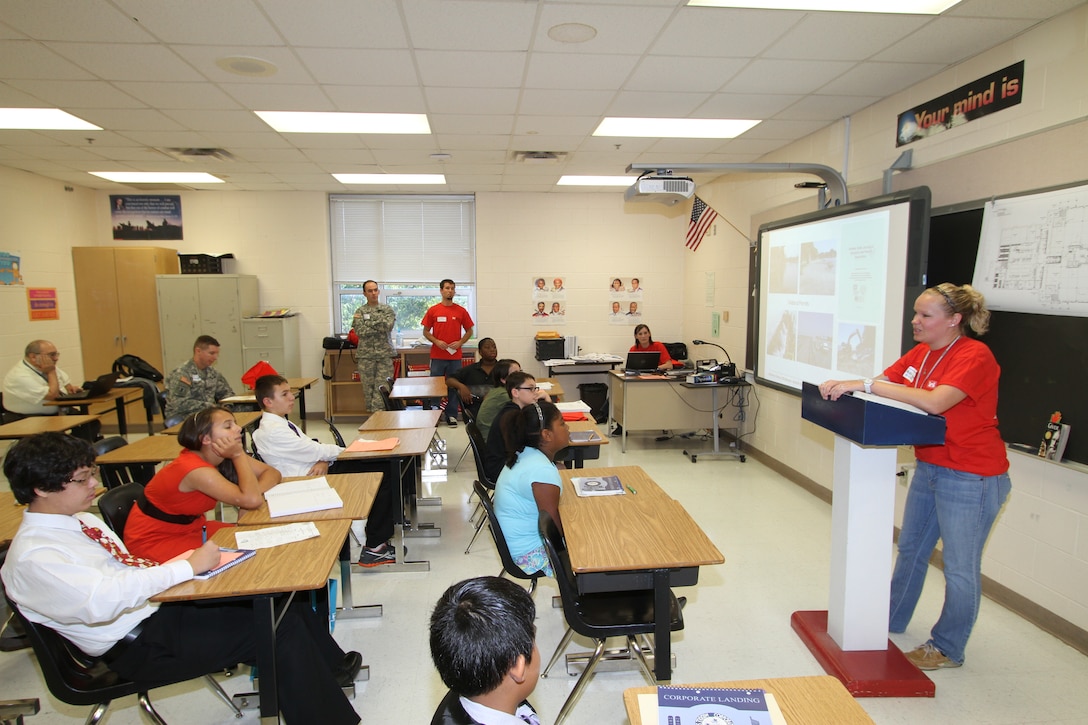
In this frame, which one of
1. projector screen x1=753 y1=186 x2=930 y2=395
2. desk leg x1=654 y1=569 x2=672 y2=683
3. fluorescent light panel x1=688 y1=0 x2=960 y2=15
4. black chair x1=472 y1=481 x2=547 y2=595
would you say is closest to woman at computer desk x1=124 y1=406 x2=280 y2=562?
black chair x1=472 y1=481 x2=547 y2=595

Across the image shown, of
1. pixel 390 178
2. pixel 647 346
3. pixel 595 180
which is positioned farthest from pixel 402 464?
pixel 595 180

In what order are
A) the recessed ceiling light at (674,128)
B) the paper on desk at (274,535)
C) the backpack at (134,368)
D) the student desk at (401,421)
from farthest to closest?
the backpack at (134,368), the recessed ceiling light at (674,128), the student desk at (401,421), the paper on desk at (274,535)

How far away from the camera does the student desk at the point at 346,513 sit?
2.57m

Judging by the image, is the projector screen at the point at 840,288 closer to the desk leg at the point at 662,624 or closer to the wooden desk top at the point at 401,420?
the desk leg at the point at 662,624

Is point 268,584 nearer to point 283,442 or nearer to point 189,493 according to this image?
point 189,493

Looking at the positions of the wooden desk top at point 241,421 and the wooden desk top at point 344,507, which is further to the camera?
the wooden desk top at point 241,421

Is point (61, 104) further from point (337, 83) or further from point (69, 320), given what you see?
point (69, 320)

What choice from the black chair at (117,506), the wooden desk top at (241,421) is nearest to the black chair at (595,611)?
the black chair at (117,506)

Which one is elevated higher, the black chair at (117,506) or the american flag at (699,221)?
the american flag at (699,221)

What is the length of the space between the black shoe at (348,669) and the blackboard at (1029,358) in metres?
3.52

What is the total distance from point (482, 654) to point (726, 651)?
83.4 inches

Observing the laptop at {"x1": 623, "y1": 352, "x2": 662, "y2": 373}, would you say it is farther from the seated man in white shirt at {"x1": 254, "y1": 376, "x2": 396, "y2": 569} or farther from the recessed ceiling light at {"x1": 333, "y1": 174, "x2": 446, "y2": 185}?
the seated man in white shirt at {"x1": 254, "y1": 376, "x2": 396, "y2": 569}

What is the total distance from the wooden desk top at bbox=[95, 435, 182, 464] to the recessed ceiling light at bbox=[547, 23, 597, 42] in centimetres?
313

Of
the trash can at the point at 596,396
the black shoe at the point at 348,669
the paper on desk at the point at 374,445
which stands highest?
the paper on desk at the point at 374,445
